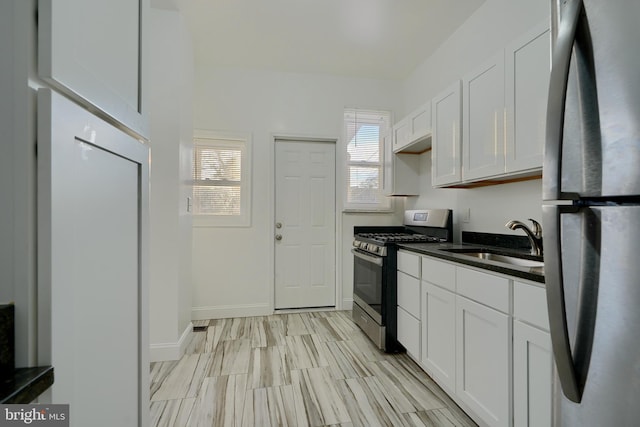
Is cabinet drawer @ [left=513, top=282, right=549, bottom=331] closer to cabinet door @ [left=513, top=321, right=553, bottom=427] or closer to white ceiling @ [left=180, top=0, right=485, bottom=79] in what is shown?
cabinet door @ [left=513, top=321, right=553, bottom=427]

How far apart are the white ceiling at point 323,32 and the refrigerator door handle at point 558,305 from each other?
2371 mm

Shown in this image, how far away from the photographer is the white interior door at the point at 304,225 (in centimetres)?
368

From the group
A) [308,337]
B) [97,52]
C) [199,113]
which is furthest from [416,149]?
[97,52]

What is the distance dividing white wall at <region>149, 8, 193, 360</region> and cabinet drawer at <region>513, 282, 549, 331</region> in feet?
7.80

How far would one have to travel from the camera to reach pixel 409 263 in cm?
236

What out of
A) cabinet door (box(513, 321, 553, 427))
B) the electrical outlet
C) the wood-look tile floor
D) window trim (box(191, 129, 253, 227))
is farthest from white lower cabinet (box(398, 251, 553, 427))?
window trim (box(191, 129, 253, 227))

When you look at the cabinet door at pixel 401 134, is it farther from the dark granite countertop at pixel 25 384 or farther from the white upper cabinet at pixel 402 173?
the dark granite countertop at pixel 25 384

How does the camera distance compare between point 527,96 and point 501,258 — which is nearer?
point 527,96

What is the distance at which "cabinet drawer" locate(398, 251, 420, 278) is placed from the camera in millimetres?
2246

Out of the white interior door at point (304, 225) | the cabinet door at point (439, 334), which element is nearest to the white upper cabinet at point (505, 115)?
the cabinet door at point (439, 334)

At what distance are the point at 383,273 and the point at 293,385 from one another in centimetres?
111

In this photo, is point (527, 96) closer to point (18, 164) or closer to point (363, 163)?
point (18, 164)

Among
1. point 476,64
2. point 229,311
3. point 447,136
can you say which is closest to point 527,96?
point 447,136

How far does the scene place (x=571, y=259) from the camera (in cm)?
78
